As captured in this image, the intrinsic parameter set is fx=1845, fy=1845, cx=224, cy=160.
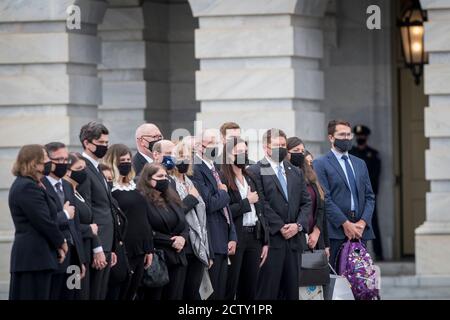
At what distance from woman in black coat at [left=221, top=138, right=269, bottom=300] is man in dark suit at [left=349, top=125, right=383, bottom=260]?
7433mm

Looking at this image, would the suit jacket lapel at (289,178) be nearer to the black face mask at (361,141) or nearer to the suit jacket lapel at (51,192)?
the suit jacket lapel at (51,192)

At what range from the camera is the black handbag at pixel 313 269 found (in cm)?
1845

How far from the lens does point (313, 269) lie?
60.7 feet

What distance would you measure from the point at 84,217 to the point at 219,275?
2088 millimetres

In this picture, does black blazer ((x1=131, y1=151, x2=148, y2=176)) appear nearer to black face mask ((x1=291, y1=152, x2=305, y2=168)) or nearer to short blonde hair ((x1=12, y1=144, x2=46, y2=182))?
black face mask ((x1=291, y1=152, x2=305, y2=168))

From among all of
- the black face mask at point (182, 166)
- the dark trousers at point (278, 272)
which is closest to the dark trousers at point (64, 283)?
the black face mask at point (182, 166)

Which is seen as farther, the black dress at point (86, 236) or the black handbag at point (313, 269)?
the black handbag at point (313, 269)

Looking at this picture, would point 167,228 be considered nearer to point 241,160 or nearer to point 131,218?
point 131,218

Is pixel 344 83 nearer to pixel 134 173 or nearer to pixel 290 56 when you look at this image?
pixel 290 56

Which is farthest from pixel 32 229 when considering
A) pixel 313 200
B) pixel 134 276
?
pixel 313 200

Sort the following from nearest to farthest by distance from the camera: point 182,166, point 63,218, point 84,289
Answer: point 63,218 → point 84,289 → point 182,166

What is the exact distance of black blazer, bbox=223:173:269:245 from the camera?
18172mm

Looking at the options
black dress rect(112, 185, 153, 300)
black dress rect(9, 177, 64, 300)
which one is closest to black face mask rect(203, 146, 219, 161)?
black dress rect(112, 185, 153, 300)

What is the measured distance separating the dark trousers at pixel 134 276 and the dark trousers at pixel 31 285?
1.53m
